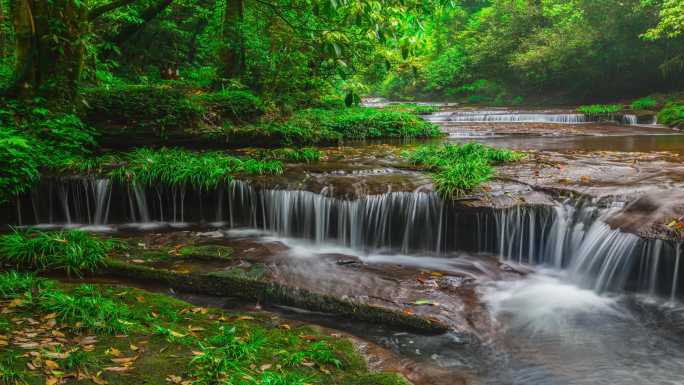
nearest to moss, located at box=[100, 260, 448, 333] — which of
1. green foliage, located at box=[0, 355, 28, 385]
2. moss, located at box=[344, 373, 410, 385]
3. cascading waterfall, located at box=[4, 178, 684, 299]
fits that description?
moss, located at box=[344, 373, 410, 385]

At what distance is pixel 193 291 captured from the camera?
6.08 meters

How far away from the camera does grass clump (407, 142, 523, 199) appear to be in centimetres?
794

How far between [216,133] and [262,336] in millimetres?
8207

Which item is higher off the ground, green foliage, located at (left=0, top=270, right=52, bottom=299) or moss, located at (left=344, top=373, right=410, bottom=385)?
green foliage, located at (left=0, top=270, right=52, bottom=299)

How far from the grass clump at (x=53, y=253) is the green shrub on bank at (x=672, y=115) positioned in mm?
18793

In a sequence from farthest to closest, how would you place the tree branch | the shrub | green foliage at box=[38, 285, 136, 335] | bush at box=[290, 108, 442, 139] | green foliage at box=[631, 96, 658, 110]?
1. green foliage at box=[631, 96, 658, 110]
2. bush at box=[290, 108, 442, 139]
3. the tree branch
4. the shrub
5. green foliage at box=[38, 285, 136, 335]

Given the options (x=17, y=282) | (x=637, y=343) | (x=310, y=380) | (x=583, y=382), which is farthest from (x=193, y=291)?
(x=637, y=343)

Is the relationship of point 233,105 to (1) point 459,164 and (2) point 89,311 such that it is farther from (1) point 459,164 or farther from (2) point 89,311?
(2) point 89,311

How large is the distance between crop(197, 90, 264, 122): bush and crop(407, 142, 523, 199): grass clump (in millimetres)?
4693

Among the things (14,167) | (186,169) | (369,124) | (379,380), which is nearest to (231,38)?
(369,124)

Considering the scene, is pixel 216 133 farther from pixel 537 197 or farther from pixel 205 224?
pixel 537 197

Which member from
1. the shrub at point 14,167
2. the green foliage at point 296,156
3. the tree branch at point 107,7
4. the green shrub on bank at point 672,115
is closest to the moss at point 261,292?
the shrub at point 14,167

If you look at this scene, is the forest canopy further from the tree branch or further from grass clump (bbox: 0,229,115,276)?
grass clump (bbox: 0,229,115,276)

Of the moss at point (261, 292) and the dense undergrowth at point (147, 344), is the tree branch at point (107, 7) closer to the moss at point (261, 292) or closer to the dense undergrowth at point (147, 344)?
the moss at point (261, 292)
